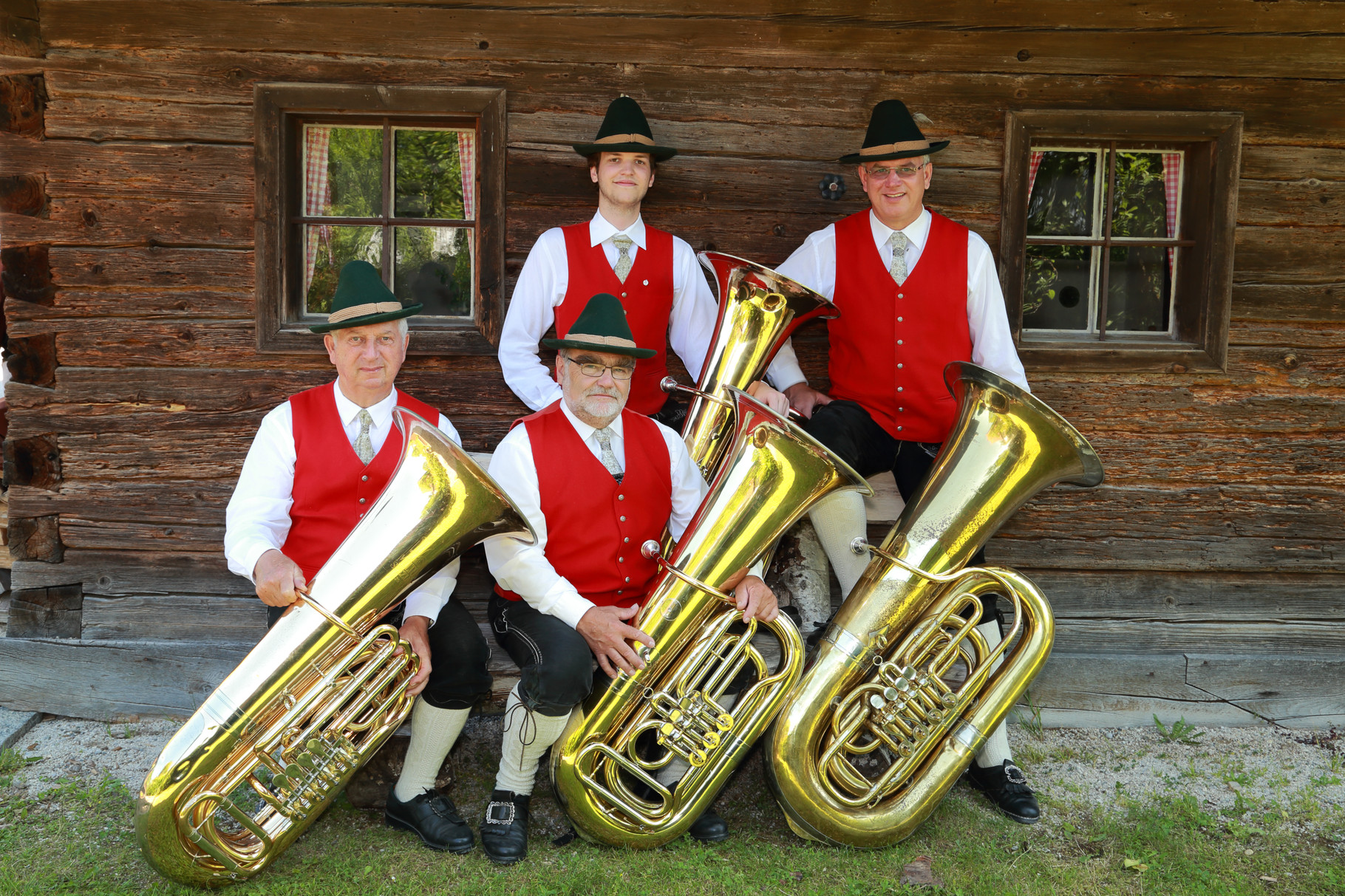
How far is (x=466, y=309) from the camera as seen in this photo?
12.9ft

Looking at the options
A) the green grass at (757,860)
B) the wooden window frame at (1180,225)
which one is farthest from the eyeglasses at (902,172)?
the green grass at (757,860)

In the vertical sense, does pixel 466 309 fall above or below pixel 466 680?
above

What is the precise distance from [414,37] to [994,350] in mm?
2545

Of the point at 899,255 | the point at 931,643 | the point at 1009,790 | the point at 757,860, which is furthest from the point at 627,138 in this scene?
the point at 1009,790

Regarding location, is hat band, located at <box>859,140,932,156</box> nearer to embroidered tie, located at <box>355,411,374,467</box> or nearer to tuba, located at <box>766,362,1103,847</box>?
tuba, located at <box>766,362,1103,847</box>

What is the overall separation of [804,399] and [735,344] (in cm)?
40

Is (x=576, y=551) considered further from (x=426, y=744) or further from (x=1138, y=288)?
(x=1138, y=288)

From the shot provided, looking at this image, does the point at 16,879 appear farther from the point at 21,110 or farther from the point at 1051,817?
the point at 1051,817

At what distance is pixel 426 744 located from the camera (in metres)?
2.94

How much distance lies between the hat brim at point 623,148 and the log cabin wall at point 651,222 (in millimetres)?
323

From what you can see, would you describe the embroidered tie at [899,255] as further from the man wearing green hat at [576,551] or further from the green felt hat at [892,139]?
the man wearing green hat at [576,551]

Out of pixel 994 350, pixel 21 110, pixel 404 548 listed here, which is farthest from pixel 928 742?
pixel 21 110

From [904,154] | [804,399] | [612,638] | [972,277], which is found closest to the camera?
[612,638]

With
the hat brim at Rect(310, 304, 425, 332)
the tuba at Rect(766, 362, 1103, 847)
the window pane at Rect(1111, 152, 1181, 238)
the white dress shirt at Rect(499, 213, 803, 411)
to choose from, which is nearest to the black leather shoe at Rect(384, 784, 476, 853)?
the tuba at Rect(766, 362, 1103, 847)
